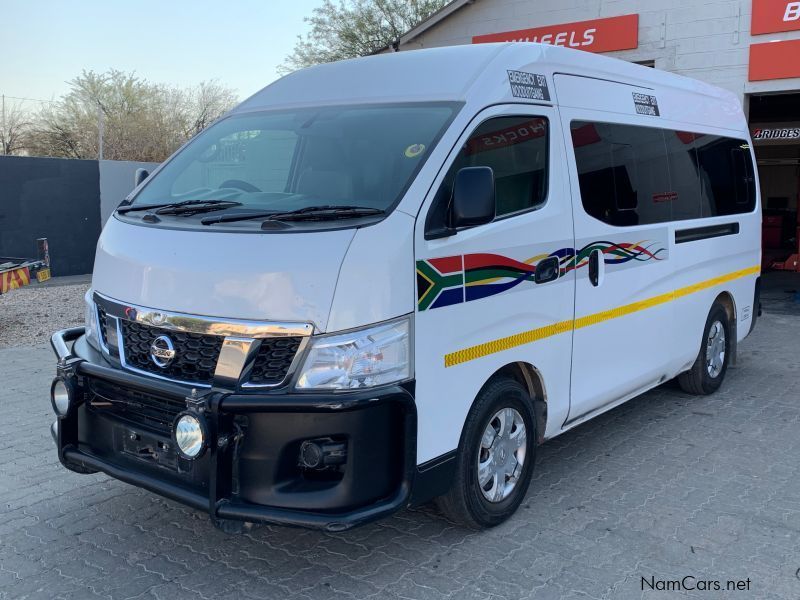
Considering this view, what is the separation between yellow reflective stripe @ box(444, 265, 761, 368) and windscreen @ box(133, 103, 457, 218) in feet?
2.64

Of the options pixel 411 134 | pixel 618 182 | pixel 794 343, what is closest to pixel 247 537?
pixel 411 134

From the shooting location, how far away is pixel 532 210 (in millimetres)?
4148

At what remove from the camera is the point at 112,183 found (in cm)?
1539

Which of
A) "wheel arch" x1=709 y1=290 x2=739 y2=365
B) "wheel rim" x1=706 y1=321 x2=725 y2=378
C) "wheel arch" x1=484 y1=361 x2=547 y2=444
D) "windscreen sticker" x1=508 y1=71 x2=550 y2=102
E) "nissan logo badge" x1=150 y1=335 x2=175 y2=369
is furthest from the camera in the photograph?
"wheel arch" x1=709 y1=290 x2=739 y2=365

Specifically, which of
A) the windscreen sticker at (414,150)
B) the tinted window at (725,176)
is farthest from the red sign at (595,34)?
the windscreen sticker at (414,150)

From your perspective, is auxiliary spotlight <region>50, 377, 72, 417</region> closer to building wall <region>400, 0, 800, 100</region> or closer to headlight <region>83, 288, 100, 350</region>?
headlight <region>83, 288, 100, 350</region>

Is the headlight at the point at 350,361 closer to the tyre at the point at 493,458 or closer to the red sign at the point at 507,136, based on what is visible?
the tyre at the point at 493,458

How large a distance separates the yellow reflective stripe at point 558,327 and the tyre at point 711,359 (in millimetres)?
449

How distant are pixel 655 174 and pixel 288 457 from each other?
352 centimetres

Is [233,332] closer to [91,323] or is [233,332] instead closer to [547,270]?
[91,323]

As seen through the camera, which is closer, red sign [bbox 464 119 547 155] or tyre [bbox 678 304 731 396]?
red sign [bbox 464 119 547 155]

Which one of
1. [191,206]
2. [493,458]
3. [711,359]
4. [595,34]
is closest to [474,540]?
[493,458]

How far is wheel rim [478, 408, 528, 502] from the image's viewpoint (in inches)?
157

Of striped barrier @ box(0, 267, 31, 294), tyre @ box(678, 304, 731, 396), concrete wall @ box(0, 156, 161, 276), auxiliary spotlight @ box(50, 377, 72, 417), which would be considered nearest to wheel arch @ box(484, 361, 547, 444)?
auxiliary spotlight @ box(50, 377, 72, 417)
